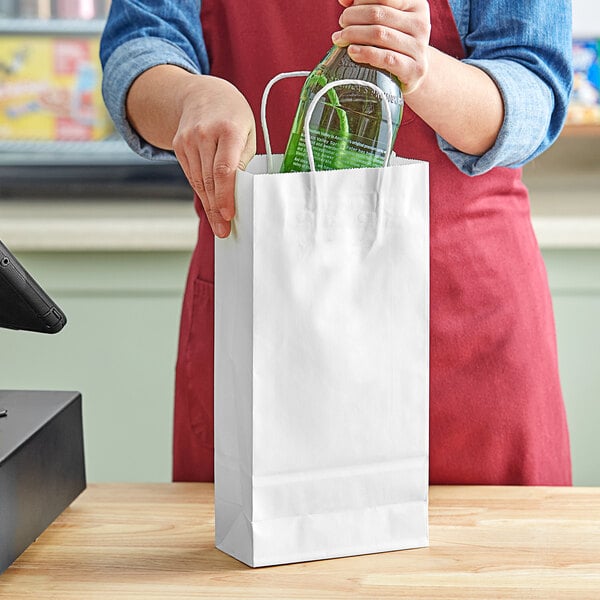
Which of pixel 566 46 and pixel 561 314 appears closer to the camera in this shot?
pixel 566 46

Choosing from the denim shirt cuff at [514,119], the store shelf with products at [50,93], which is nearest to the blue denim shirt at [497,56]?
the denim shirt cuff at [514,119]

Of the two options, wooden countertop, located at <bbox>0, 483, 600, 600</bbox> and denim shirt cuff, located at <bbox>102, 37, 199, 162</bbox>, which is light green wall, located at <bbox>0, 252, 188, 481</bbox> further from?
wooden countertop, located at <bbox>0, 483, 600, 600</bbox>

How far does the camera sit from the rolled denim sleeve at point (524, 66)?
92 cm

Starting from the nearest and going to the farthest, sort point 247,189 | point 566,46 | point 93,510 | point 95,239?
1. point 247,189
2. point 93,510
3. point 566,46
4. point 95,239

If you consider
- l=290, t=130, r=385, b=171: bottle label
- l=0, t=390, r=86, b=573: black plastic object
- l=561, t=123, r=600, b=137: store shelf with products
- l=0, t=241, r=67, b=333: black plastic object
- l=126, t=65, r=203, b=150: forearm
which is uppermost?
l=126, t=65, r=203, b=150: forearm

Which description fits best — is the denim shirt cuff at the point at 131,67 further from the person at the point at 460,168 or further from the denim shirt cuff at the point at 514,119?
the denim shirt cuff at the point at 514,119

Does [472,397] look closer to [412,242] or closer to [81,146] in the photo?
[412,242]

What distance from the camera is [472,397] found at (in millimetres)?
1035

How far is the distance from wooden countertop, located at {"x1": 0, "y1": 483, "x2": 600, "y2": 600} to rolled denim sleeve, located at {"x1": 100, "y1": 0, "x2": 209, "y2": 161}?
0.36m

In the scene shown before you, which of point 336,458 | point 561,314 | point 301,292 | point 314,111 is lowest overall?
point 561,314

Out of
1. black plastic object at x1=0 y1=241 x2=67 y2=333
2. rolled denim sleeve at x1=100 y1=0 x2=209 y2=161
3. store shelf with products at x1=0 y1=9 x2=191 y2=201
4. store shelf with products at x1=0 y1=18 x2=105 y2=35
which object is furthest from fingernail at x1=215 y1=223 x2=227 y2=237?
store shelf with products at x1=0 y1=18 x2=105 y2=35

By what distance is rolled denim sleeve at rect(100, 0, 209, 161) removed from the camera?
0.96m

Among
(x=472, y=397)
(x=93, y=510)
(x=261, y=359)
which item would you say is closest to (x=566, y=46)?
(x=472, y=397)

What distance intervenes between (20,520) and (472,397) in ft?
1.58
